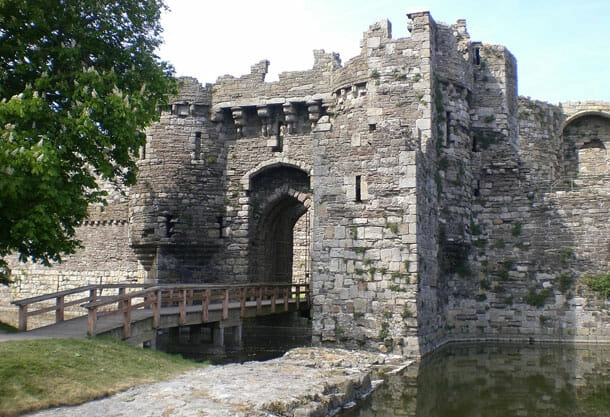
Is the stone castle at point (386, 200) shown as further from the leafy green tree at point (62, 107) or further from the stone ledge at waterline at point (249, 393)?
the stone ledge at waterline at point (249, 393)

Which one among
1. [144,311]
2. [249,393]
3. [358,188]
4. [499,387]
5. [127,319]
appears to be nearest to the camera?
[249,393]

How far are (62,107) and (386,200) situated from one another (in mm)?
6687

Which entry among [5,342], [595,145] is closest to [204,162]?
[5,342]

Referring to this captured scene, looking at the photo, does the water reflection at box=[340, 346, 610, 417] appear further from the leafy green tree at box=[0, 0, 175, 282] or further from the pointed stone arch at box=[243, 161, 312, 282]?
the pointed stone arch at box=[243, 161, 312, 282]

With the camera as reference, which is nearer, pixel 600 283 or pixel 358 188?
pixel 358 188

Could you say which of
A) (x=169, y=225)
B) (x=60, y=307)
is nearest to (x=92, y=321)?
(x=60, y=307)

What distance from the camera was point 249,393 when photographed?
828 cm

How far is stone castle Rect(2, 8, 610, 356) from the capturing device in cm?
1416

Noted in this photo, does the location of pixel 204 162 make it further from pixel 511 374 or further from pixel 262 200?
pixel 511 374

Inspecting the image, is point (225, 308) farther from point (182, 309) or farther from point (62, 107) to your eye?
point (62, 107)

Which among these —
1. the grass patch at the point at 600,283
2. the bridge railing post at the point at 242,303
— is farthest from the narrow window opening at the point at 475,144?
the bridge railing post at the point at 242,303

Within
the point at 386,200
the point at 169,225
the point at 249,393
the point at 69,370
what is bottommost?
the point at 249,393

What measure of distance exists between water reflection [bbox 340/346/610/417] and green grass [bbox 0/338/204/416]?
2923 mm

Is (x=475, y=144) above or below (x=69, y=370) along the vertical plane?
above
